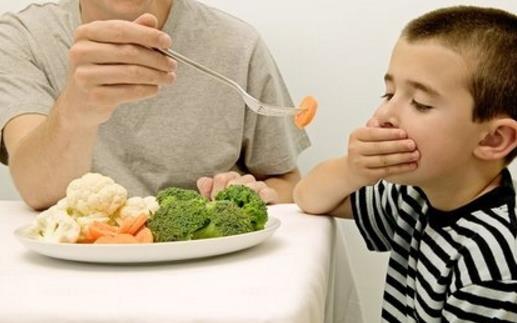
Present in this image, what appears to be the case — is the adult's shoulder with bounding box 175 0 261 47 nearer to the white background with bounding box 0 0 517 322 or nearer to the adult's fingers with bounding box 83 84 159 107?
the white background with bounding box 0 0 517 322

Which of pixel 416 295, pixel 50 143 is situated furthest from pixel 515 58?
pixel 50 143

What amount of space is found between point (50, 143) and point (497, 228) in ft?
2.08

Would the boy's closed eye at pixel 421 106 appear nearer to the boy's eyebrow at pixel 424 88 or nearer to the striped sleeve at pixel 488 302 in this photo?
the boy's eyebrow at pixel 424 88

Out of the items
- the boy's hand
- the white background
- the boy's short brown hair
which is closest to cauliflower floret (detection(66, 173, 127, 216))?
the boy's hand

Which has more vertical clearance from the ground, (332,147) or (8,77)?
(8,77)

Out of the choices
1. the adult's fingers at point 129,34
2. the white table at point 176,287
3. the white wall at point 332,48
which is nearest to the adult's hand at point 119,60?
the adult's fingers at point 129,34

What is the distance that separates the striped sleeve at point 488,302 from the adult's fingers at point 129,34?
442mm

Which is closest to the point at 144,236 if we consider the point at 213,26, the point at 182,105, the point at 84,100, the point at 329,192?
the point at 84,100

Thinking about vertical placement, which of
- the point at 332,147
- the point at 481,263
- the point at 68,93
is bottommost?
the point at 332,147

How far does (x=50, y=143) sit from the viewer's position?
1103 mm

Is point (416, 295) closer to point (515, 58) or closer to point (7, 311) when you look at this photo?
point (515, 58)

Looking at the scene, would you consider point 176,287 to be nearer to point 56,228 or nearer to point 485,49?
point 56,228

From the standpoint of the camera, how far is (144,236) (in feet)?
2.62

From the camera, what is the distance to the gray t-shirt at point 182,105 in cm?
136
